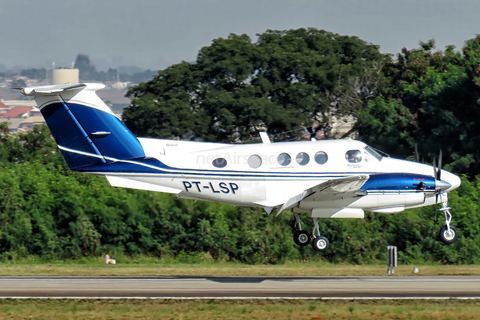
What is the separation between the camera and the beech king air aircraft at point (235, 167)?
20.1 m

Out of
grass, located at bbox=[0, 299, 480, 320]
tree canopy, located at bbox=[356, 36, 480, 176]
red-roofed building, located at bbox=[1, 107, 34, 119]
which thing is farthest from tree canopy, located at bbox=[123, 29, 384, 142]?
red-roofed building, located at bbox=[1, 107, 34, 119]

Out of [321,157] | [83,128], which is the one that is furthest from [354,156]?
[83,128]

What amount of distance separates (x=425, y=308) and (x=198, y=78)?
88.6 ft

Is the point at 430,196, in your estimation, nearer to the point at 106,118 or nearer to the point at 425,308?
the point at 425,308

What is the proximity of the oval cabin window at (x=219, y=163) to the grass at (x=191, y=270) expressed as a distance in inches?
183

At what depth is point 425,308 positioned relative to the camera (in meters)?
16.2

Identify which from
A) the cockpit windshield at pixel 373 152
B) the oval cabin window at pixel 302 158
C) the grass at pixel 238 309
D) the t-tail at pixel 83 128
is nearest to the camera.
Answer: the grass at pixel 238 309

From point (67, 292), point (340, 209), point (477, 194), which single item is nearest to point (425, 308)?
point (340, 209)

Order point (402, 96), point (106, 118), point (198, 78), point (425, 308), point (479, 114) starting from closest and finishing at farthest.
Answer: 1. point (425, 308)
2. point (106, 118)
3. point (479, 114)
4. point (402, 96)
5. point (198, 78)

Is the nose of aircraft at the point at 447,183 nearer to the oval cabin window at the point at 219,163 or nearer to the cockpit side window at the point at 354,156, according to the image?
the cockpit side window at the point at 354,156

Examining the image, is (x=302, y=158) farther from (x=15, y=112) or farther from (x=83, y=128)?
(x=15, y=112)

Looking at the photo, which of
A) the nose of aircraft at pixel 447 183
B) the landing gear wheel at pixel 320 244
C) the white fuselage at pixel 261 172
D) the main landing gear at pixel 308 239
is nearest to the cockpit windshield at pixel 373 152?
the white fuselage at pixel 261 172

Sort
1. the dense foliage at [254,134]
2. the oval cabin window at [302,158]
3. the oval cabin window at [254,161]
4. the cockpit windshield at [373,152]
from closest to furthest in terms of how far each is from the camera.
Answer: the oval cabin window at [302,158]
the oval cabin window at [254,161]
the cockpit windshield at [373,152]
the dense foliage at [254,134]

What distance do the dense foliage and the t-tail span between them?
7.65 meters
